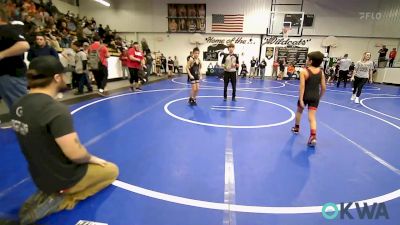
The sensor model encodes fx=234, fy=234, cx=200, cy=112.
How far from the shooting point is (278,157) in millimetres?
3961

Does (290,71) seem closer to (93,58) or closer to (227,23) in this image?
(227,23)

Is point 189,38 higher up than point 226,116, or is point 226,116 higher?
point 189,38

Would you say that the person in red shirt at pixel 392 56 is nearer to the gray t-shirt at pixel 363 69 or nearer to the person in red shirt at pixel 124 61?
the gray t-shirt at pixel 363 69

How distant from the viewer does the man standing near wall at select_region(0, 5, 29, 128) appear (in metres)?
3.24

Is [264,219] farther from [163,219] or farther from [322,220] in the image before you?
[163,219]

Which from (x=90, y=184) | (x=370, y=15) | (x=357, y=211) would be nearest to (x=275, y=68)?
(x=370, y=15)

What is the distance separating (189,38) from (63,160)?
22.5 metres

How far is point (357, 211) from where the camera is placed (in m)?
2.61

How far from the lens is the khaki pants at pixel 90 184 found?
2471 mm

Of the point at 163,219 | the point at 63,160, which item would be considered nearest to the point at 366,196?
the point at 163,219

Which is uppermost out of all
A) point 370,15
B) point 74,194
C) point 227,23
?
point 370,15

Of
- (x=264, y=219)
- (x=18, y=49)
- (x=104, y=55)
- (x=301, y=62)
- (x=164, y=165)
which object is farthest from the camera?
(x=301, y=62)

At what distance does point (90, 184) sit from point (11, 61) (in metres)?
2.48

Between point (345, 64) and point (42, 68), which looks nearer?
point (42, 68)
